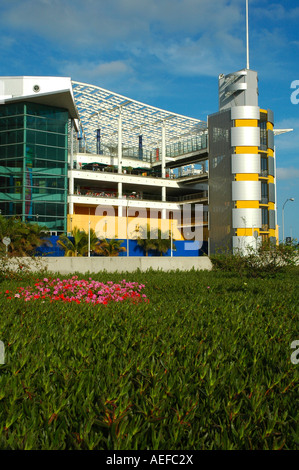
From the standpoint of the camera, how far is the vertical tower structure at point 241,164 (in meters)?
47.2

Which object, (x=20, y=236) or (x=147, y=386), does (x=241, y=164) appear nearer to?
(x=20, y=236)

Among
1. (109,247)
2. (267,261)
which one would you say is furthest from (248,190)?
(267,261)

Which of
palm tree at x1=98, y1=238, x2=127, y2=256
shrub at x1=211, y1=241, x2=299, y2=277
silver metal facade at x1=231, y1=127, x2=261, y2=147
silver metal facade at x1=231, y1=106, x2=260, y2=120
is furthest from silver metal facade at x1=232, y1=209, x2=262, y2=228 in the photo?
shrub at x1=211, y1=241, x2=299, y2=277

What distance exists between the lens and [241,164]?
47406 millimetres

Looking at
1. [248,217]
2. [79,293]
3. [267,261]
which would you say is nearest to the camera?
[79,293]

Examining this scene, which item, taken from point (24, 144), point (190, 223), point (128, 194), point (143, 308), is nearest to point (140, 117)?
point (128, 194)

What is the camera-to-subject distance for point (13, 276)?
14.4 metres

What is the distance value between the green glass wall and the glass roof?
11.0m

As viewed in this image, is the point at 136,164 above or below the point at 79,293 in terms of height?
above

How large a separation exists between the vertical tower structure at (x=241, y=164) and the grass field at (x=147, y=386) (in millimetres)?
41398

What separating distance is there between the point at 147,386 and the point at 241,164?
150 ft

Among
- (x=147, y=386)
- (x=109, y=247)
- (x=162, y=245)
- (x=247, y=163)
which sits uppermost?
(x=247, y=163)

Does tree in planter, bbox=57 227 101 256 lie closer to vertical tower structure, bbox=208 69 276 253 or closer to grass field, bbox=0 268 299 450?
vertical tower structure, bbox=208 69 276 253
